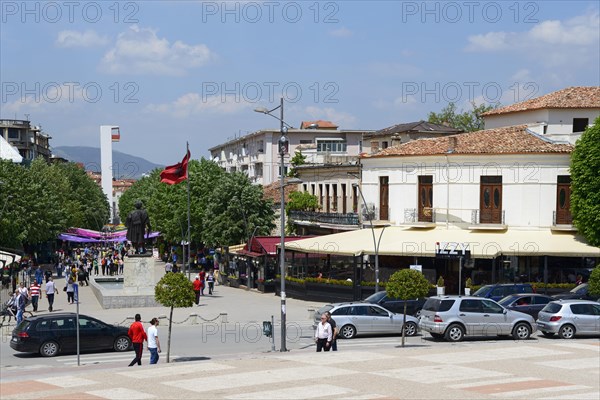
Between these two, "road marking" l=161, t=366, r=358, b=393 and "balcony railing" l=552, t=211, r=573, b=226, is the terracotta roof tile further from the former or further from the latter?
"road marking" l=161, t=366, r=358, b=393

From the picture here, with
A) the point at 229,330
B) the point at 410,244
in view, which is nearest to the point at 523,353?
the point at 229,330

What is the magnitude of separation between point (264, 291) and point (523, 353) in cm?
2922

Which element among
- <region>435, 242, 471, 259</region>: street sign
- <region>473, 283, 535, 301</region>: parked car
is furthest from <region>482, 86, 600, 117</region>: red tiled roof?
<region>473, 283, 535, 301</region>: parked car

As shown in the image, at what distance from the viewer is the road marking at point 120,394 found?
20.4m

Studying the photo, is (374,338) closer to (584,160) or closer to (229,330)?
(229,330)

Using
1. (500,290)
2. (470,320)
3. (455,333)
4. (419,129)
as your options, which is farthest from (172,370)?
(419,129)

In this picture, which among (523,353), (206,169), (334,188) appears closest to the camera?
(523,353)

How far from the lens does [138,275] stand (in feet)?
151

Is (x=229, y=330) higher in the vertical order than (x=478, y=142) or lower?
lower

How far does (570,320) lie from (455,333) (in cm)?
411

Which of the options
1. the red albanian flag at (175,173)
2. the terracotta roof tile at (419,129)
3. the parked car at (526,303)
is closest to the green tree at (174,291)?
the parked car at (526,303)

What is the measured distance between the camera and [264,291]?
55.7 m

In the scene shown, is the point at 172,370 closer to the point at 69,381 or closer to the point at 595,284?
the point at 69,381

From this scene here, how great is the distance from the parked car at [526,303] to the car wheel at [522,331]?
12.4 feet
